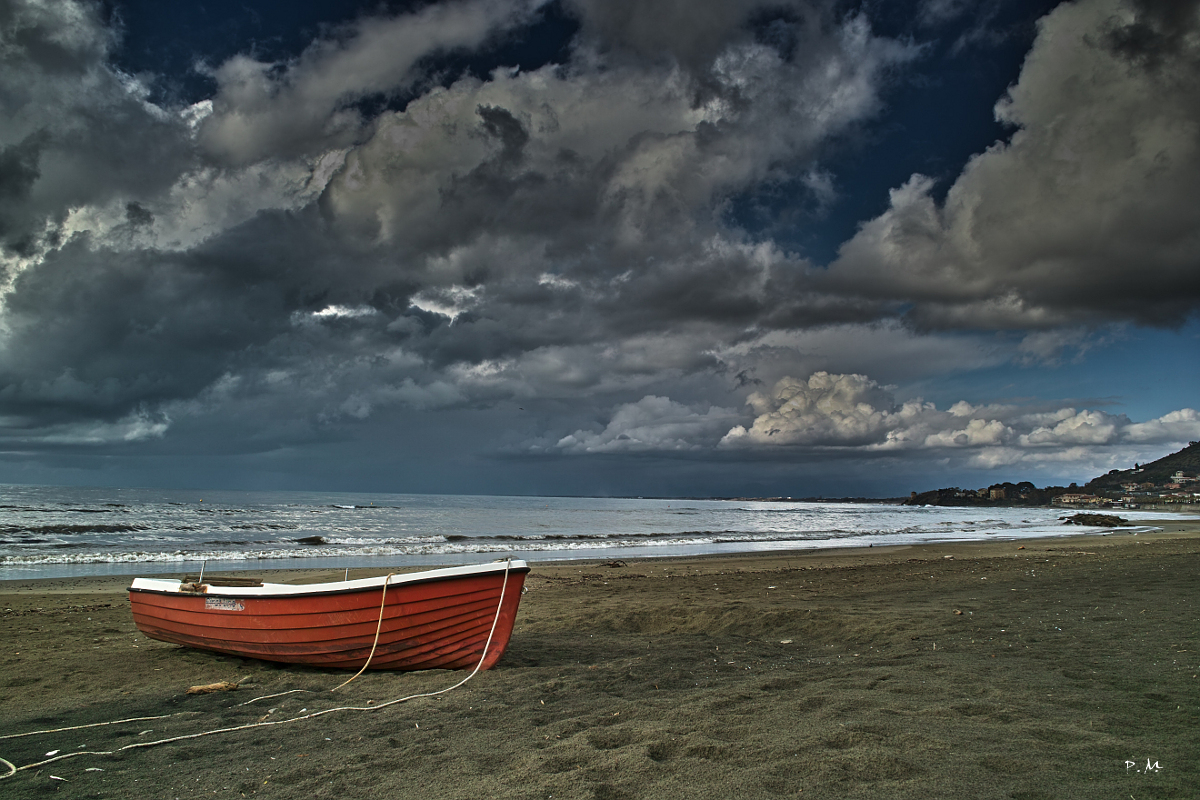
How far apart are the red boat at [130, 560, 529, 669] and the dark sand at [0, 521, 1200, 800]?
Answer: 325mm

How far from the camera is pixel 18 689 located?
7000 millimetres

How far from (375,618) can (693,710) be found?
3741 millimetres

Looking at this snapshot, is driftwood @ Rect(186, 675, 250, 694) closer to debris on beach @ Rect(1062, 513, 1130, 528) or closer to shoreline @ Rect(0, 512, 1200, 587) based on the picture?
shoreline @ Rect(0, 512, 1200, 587)

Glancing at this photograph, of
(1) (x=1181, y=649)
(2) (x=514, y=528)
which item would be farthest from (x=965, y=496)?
(1) (x=1181, y=649)

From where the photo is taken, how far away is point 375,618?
23.5 ft

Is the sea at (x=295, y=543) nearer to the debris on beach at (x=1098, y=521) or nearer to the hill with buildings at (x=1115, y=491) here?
the debris on beach at (x=1098, y=521)

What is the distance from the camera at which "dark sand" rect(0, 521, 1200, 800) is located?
4.06m

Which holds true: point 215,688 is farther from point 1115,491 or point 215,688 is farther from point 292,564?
point 1115,491

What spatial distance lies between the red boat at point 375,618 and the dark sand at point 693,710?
32 centimetres

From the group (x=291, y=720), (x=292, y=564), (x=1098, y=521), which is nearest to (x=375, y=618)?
(x=291, y=720)

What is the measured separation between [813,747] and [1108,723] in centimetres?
227

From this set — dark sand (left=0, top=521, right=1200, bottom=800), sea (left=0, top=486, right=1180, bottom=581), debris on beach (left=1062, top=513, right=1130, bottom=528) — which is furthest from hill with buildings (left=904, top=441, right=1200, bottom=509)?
dark sand (left=0, top=521, right=1200, bottom=800)

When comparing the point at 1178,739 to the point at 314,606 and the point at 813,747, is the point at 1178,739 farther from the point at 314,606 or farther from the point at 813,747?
the point at 314,606

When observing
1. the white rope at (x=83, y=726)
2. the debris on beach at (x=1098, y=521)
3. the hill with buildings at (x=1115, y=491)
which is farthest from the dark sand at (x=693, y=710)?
the hill with buildings at (x=1115, y=491)
